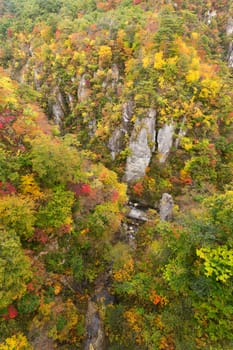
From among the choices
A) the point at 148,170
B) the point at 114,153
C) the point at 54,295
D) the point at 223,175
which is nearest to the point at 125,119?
the point at 114,153

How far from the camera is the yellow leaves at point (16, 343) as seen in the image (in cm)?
1102

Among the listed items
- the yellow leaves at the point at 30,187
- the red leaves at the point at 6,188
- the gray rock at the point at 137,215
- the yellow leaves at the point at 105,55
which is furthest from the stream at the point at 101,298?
the yellow leaves at the point at 105,55

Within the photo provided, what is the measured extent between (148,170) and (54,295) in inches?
586

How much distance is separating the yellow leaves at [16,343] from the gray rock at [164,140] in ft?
61.4

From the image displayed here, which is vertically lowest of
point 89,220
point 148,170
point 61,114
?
point 89,220

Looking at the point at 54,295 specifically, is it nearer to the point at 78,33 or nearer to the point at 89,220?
the point at 89,220

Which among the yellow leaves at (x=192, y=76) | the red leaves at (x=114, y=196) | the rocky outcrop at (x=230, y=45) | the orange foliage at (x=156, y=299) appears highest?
the rocky outcrop at (x=230, y=45)

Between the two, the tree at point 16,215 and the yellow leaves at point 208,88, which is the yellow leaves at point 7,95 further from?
the yellow leaves at point 208,88

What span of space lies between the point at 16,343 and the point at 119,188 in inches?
520

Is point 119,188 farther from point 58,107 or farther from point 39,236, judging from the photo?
point 58,107

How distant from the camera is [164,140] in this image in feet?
80.4

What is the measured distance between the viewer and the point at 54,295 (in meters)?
14.7

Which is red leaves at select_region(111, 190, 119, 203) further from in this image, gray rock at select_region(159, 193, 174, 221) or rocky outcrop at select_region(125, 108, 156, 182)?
rocky outcrop at select_region(125, 108, 156, 182)

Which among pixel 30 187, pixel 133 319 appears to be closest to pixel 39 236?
pixel 30 187
